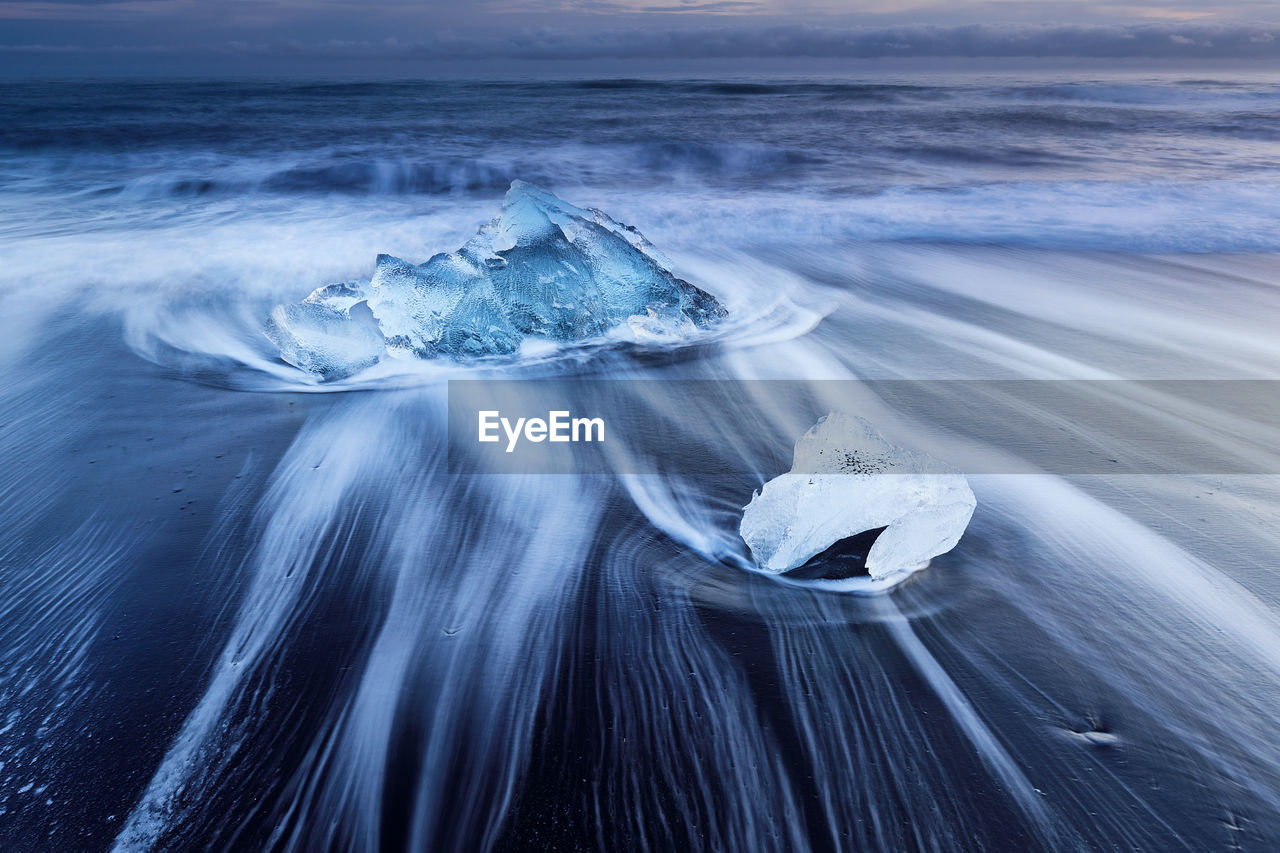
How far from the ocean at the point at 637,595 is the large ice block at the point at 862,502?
0.39 feet

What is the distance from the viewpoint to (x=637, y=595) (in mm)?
2084

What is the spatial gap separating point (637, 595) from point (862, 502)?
0.69 metres

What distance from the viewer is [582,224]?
3.80 m

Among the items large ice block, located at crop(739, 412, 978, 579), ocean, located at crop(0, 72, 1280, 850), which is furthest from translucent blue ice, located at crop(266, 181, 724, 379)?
large ice block, located at crop(739, 412, 978, 579)

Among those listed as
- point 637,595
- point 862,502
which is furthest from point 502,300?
point 862,502

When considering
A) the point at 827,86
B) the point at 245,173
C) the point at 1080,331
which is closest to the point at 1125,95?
the point at 827,86

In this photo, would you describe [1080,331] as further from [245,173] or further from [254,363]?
[245,173]

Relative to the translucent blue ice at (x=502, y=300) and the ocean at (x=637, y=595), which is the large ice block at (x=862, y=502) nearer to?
the ocean at (x=637, y=595)

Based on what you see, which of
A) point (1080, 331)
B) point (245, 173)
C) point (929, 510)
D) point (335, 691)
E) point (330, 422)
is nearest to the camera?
point (335, 691)

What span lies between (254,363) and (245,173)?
689 cm

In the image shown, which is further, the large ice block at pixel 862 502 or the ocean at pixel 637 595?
the large ice block at pixel 862 502

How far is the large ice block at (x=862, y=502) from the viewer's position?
205 centimetres

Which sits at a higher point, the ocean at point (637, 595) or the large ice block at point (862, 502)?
the large ice block at point (862, 502)

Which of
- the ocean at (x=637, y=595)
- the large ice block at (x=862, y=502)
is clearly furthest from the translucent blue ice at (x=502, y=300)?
the large ice block at (x=862, y=502)
